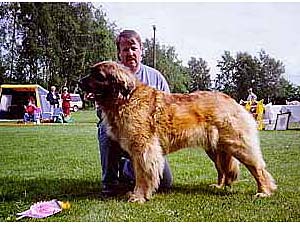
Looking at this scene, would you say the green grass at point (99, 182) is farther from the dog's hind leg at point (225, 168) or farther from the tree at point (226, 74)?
the tree at point (226, 74)

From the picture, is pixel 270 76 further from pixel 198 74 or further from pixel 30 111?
pixel 30 111

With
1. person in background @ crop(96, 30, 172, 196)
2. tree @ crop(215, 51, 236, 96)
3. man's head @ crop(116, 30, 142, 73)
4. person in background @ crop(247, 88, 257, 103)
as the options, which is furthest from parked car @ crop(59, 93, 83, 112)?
person in background @ crop(247, 88, 257, 103)

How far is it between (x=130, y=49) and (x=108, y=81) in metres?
0.20

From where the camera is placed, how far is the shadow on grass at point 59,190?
2686 mm

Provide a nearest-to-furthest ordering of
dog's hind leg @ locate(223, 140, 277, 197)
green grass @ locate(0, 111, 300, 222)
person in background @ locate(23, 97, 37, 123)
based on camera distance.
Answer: green grass @ locate(0, 111, 300, 222)
person in background @ locate(23, 97, 37, 123)
dog's hind leg @ locate(223, 140, 277, 197)

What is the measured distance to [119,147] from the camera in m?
2.80

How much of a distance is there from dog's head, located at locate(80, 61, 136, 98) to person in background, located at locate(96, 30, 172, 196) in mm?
105

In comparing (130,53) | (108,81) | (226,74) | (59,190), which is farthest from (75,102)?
(226,74)

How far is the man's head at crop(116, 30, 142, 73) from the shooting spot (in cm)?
261

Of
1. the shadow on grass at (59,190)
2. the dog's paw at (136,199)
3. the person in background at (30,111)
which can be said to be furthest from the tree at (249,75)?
the person in background at (30,111)

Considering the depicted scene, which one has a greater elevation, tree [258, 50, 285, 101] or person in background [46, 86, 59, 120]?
tree [258, 50, 285, 101]

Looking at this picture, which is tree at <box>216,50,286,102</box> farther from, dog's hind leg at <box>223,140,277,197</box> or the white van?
the white van

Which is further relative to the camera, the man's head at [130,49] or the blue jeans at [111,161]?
the blue jeans at [111,161]

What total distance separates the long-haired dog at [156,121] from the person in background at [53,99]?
14 cm
